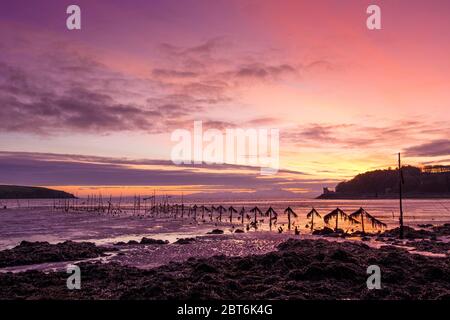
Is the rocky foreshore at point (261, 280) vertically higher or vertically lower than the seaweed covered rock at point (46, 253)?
higher

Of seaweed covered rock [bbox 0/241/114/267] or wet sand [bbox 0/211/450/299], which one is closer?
wet sand [bbox 0/211/450/299]

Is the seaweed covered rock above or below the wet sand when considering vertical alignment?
below

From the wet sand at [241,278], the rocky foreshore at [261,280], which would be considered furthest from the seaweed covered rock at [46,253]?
the rocky foreshore at [261,280]

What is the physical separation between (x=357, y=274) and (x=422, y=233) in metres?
34.6

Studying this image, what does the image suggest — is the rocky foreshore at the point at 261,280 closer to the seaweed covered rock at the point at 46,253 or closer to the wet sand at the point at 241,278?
the wet sand at the point at 241,278

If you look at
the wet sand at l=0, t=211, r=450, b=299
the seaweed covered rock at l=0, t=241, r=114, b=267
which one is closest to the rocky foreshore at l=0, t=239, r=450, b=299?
the wet sand at l=0, t=211, r=450, b=299

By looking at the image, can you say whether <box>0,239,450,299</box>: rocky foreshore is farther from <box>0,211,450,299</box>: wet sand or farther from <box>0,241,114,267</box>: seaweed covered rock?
<box>0,241,114,267</box>: seaweed covered rock

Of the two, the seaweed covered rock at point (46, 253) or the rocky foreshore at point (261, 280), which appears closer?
the rocky foreshore at point (261, 280)

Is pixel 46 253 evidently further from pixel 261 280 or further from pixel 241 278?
pixel 261 280

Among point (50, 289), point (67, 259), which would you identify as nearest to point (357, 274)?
point (50, 289)

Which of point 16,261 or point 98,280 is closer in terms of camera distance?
point 98,280
